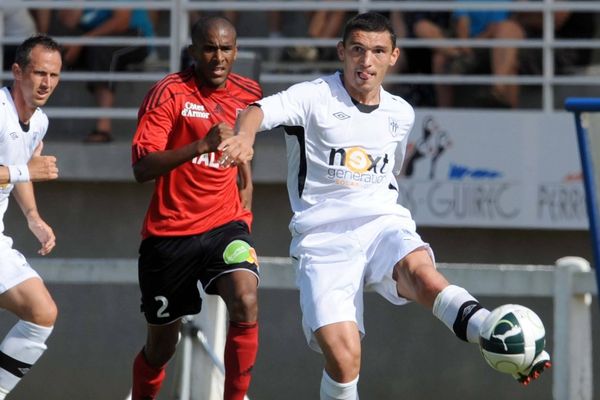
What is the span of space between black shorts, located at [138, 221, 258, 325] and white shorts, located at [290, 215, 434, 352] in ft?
2.29

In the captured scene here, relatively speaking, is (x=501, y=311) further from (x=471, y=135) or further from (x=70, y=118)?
(x=70, y=118)

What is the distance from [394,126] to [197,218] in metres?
1.31

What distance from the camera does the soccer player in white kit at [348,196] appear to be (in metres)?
5.79

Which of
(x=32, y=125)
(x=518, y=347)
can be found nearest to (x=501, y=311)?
(x=518, y=347)

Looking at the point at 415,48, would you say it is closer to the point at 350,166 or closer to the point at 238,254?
the point at 238,254

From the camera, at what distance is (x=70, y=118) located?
1048cm

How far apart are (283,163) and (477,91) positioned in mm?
1884

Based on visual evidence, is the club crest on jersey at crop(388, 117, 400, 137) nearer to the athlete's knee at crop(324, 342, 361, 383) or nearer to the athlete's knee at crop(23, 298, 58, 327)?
the athlete's knee at crop(324, 342, 361, 383)

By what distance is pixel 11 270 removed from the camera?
6.52 m

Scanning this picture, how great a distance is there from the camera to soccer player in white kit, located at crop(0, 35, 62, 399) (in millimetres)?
6504

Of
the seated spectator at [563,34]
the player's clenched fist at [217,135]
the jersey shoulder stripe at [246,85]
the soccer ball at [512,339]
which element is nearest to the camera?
the soccer ball at [512,339]

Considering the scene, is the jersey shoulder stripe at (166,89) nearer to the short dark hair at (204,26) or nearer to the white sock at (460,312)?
the short dark hair at (204,26)

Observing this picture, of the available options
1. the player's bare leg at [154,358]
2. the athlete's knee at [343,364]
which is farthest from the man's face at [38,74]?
the athlete's knee at [343,364]

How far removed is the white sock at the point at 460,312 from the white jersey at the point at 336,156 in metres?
0.75
